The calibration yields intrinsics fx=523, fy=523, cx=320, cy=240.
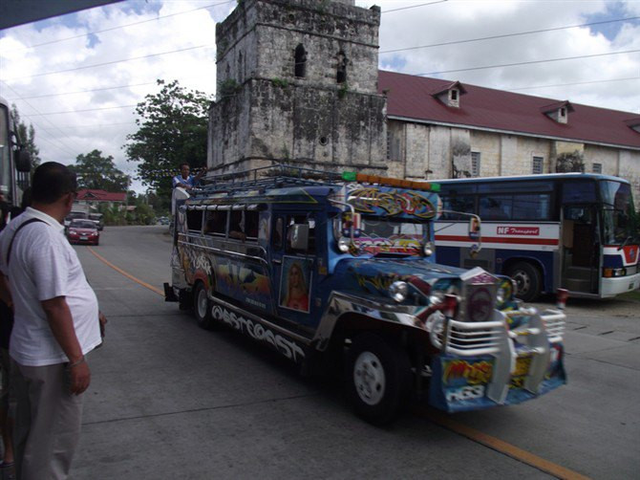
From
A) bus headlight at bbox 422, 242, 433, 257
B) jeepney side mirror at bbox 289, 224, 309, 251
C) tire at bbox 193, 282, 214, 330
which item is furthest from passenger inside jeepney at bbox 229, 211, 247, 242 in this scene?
bus headlight at bbox 422, 242, 433, 257

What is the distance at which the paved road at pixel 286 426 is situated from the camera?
3973mm

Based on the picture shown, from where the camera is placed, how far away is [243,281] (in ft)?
24.0

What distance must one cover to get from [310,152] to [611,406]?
2226 centimetres

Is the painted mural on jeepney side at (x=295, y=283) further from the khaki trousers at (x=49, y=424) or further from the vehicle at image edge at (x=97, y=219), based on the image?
the vehicle at image edge at (x=97, y=219)

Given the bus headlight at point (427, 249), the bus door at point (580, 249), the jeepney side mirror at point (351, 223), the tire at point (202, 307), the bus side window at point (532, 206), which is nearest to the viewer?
the jeepney side mirror at point (351, 223)

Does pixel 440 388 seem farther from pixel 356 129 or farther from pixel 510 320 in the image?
pixel 356 129

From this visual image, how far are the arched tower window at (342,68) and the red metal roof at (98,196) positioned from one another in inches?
2485

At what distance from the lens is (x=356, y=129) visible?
2747cm

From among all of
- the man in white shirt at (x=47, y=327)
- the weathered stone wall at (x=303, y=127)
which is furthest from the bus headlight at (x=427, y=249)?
the weathered stone wall at (x=303, y=127)

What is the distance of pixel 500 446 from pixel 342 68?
25.2m

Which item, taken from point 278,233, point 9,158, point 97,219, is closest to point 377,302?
point 278,233

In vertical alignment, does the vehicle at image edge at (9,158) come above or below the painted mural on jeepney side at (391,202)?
above

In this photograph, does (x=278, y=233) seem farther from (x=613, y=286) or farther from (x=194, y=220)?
(x=613, y=286)

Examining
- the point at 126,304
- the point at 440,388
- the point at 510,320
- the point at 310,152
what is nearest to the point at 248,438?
the point at 440,388
